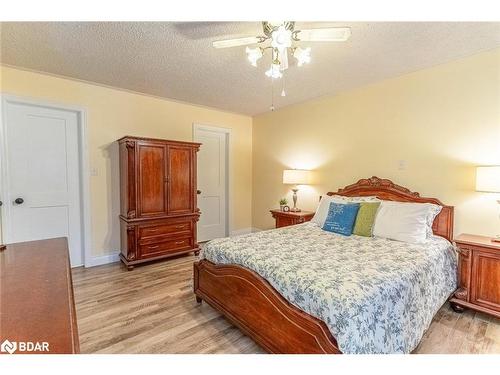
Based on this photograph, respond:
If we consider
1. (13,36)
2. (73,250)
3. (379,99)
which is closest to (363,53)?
(379,99)

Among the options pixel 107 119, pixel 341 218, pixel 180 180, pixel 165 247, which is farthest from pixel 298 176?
pixel 107 119

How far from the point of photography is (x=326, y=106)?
369 cm

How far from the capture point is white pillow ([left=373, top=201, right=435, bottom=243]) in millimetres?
2328

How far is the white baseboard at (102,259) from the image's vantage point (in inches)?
131

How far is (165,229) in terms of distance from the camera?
348 centimetres

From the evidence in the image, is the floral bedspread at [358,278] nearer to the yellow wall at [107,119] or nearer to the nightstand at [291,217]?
the nightstand at [291,217]

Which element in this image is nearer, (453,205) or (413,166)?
(453,205)

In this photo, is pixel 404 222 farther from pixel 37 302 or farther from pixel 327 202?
pixel 37 302

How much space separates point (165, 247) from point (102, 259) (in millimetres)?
850

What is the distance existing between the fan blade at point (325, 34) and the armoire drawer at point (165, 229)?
278 centimetres

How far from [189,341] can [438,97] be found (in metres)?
3.33

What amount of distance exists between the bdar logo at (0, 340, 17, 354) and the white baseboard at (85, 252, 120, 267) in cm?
295

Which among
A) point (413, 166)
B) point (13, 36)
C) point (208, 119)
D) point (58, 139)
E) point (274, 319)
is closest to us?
point (274, 319)
